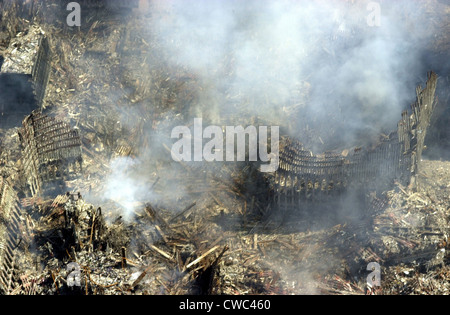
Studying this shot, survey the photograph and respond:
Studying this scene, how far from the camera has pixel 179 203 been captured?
32.4ft

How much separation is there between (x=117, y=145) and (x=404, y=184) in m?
7.16

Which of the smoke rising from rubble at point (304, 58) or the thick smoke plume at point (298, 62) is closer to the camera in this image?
the thick smoke plume at point (298, 62)

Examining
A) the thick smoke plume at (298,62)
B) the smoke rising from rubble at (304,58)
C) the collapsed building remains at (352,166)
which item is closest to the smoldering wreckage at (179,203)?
the collapsed building remains at (352,166)

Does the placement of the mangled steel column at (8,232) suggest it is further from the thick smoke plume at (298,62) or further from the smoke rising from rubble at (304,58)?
the smoke rising from rubble at (304,58)

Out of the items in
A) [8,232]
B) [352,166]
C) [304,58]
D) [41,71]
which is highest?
[304,58]

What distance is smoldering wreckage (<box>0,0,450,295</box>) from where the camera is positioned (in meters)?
8.35

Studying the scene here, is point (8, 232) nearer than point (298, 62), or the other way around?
point (8, 232)

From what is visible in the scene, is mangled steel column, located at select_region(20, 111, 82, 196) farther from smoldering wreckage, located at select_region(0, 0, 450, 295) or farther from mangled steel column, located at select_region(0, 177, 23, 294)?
mangled steel column, located at select_region(0, 177, 23, 294)

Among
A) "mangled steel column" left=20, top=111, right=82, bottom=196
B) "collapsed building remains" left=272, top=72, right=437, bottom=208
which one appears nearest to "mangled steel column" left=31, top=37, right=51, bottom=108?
"mangled steel column" left=20, top=111, right=82, bottom=196

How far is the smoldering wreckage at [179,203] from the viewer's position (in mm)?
8352

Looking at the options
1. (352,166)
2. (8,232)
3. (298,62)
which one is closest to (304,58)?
(298,62)

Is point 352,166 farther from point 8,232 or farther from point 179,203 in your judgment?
point 8,232

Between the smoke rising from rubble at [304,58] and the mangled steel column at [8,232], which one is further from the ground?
the smoke rising from rubble at [304,58]
